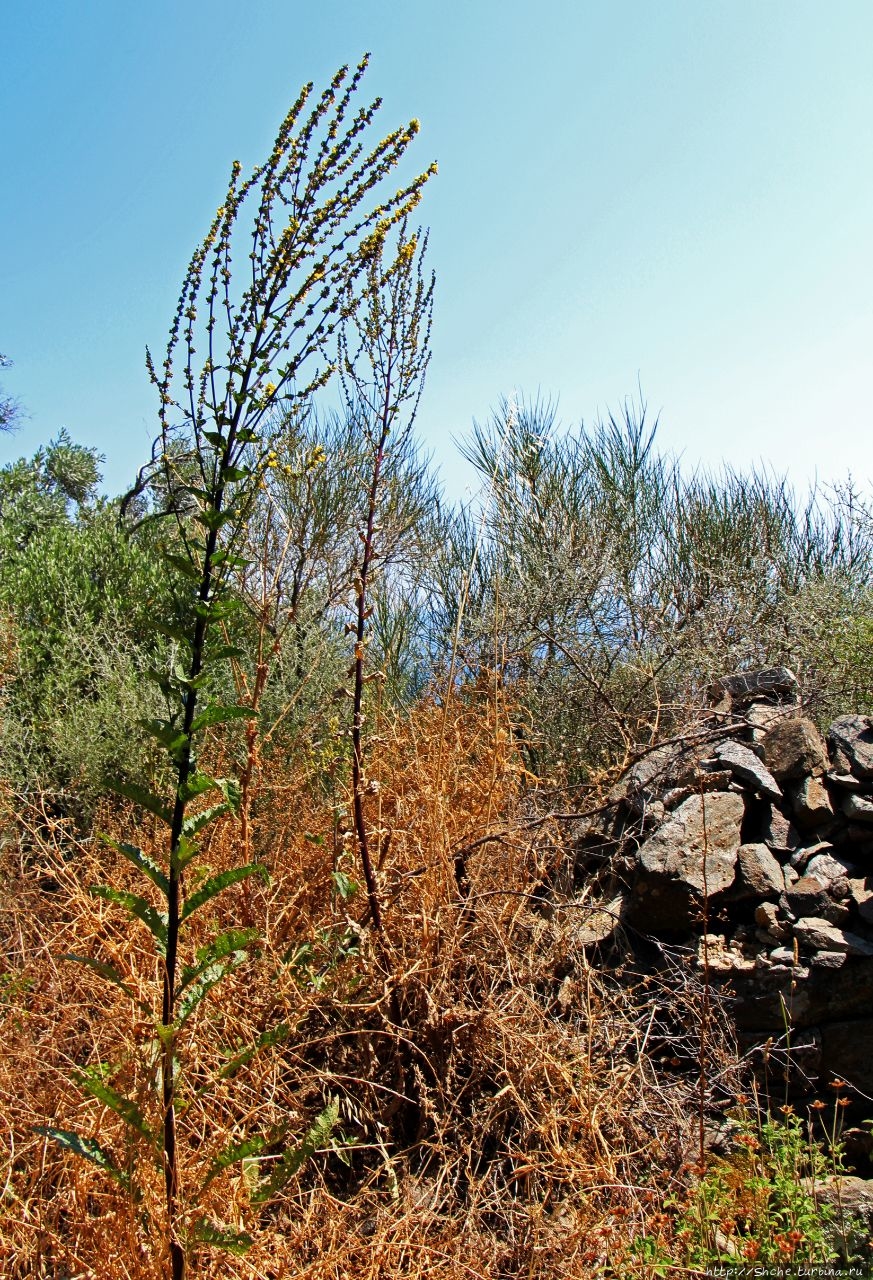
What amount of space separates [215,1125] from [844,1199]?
5.94ft

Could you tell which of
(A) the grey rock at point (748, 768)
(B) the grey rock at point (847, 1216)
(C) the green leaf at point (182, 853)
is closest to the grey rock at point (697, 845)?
(A) the grey rock at point (748, 768)

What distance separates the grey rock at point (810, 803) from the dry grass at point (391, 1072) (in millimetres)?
1026

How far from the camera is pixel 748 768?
3.80 m

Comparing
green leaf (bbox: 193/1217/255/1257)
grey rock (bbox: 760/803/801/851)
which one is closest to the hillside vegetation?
green leaf (bbox: 193/1217/255/1257)

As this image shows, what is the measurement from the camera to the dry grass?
2164 millimetres

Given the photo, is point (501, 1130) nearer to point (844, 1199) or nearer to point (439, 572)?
point (844, 1199)

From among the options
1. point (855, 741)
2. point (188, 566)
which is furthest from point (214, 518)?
point (855, 741)

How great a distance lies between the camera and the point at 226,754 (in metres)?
4.71

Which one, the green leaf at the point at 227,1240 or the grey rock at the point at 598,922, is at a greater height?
the grey rock at the point at 598,922

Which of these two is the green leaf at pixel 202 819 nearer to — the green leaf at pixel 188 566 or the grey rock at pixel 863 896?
the green leaf at pixel 188 566

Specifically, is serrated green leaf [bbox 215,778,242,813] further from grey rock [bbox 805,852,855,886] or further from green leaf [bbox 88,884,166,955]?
grey rock [bbox 805,852,855,886]

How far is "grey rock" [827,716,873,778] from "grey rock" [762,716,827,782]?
9 cm

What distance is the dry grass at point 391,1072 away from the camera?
7.10 ft

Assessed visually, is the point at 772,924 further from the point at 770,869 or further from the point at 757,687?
the point at 757,687
